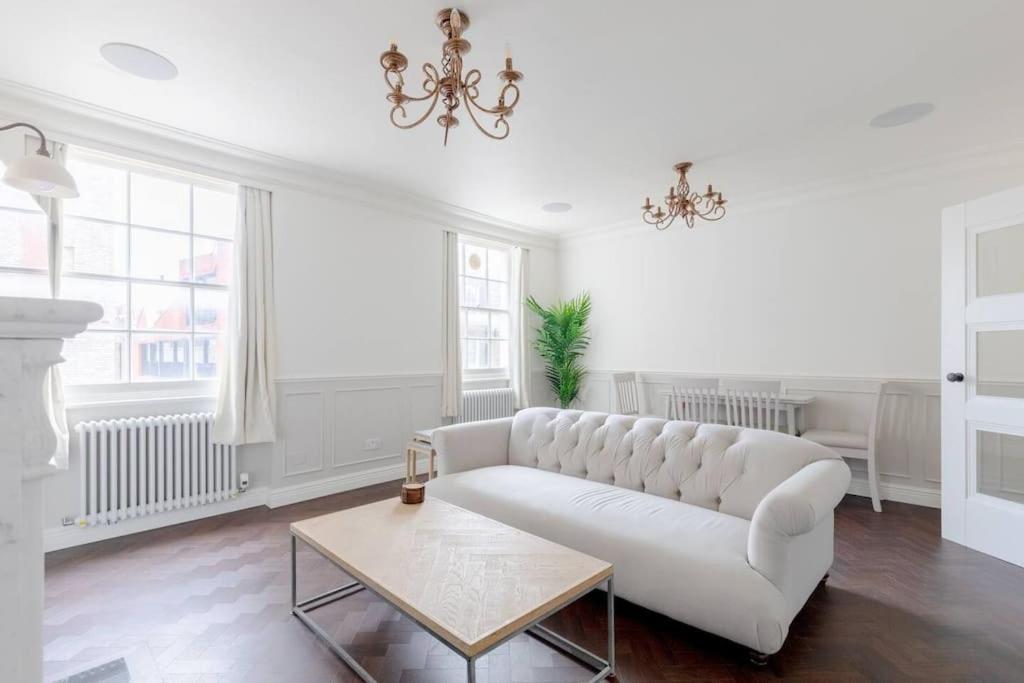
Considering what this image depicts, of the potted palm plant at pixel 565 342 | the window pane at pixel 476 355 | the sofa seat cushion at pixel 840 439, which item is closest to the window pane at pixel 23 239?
the window pane at pixel 476 355

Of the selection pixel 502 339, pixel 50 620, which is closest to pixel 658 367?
pixel 502 339

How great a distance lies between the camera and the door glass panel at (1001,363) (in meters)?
2.66

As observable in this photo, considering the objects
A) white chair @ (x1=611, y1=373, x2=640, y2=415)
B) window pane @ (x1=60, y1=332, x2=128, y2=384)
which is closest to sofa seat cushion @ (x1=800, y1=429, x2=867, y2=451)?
white chair @ (x1=611, y1=373, x2=640, y2=415)

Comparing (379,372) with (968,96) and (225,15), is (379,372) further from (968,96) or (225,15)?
(968,96)

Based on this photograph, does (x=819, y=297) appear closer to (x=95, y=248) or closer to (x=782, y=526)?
(x=782, y=526)

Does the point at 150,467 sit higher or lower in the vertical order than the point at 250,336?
lower

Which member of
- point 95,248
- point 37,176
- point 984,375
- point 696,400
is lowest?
point 696,400

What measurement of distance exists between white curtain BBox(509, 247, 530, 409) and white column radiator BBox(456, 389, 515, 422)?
133 mm

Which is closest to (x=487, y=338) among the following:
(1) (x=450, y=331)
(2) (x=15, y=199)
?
(1) (x=450, y=331)

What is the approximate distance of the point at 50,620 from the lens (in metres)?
2.06

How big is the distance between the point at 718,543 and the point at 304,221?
→ 358 cm

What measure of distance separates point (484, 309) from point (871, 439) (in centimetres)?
364

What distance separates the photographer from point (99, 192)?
302 centimetres

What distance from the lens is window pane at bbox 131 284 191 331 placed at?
10.3 ft
